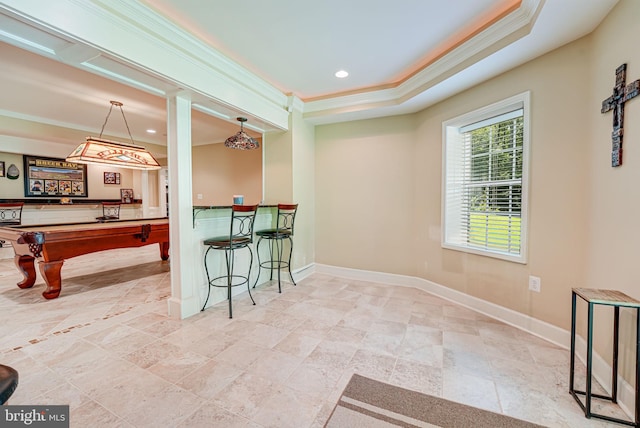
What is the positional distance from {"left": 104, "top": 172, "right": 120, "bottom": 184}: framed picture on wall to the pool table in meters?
4.12

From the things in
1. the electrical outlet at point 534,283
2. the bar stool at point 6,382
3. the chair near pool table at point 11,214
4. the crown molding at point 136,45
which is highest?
the crown molding at point 136,45

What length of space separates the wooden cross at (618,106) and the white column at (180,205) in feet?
10.9

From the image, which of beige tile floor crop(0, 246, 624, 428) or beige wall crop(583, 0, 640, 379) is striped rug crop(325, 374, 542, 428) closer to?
A: beige tile floor crop(0, 246, 624, 428)

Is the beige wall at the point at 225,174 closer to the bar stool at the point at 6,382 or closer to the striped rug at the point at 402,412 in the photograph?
the striped rug at the point at 402,412

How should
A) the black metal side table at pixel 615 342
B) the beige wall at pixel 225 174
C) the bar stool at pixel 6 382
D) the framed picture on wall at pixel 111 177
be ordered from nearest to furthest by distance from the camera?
the bar stool at pixel 6 382 < the black metal side table at pixel 615 342 < the beige wall at pixel 225 174 < the framed picture on wall at pixel 111 177

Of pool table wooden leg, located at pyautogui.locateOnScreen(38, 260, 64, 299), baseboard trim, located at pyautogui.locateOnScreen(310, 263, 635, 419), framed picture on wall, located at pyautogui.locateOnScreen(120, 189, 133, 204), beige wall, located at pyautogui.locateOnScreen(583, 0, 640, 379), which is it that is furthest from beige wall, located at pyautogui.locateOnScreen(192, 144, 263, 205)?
beige wall, located at pyautogui.locateOnScreen(583, 0, 640, 379)

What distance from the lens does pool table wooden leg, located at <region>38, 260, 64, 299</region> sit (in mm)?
3002

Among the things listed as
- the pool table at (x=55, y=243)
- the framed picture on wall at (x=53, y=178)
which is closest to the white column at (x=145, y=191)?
the framed picture on wall at (x=53, y=178)

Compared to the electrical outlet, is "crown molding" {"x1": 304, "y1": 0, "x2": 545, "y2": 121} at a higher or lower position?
higher

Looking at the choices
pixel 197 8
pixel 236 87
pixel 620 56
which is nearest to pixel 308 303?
pixel 236 87

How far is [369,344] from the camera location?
2205mm

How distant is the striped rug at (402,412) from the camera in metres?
1.40

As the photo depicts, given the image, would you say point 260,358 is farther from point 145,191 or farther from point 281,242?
point 145,191

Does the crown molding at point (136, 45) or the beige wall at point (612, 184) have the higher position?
the crown molding at point (136, 45)
